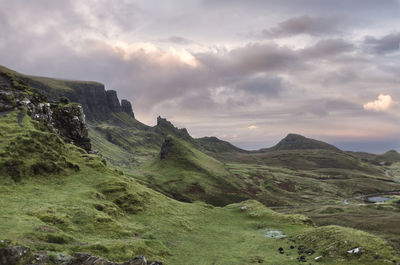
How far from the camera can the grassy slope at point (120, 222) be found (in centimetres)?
3219

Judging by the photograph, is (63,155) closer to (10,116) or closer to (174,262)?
(10,116)

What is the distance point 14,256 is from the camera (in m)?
20.4

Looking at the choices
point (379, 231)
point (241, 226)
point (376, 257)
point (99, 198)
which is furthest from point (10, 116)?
point (379, 231)

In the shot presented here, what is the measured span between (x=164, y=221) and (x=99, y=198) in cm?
1468

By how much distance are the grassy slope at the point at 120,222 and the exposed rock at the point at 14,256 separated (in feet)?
15.7

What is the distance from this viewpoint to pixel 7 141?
56.8 metres

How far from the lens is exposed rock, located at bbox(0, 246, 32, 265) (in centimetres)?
1998

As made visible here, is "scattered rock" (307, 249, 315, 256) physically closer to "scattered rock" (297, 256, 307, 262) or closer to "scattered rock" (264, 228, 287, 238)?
"scattered rock" (297, 256, 307, 262)

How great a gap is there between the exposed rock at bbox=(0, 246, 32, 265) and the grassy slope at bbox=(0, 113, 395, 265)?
4782 millimetres

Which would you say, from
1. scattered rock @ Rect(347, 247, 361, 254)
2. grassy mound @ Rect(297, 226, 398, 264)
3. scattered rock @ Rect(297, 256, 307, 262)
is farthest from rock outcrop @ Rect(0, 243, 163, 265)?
scattered rock @ Rect(347, 247, 361, 254)

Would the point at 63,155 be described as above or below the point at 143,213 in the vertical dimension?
above

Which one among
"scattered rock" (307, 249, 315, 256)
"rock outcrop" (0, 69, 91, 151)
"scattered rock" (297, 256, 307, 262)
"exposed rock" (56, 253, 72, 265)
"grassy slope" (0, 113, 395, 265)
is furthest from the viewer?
"rock outcrop" (0, 69, 91, 151)

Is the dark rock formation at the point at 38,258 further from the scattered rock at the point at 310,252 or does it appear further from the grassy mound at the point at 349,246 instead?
the grassy mound at the point at 349,246

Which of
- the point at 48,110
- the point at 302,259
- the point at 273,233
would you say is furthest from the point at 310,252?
the point at 48,110
